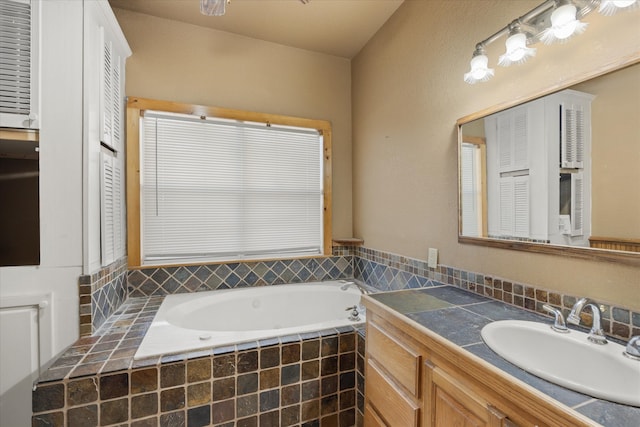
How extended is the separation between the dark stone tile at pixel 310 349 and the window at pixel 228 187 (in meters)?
1.17

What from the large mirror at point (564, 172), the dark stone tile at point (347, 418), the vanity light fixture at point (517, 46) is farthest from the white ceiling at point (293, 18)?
the dark stone tile at point (347, 418)

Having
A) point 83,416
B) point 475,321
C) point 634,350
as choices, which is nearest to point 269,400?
point 83,416

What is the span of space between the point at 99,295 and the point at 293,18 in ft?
7.62

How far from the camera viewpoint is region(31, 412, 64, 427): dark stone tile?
3.81ft

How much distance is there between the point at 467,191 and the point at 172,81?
2.31 meters

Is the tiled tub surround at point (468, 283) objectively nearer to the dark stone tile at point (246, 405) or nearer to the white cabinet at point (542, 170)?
the white cabinet at point (542, 170)

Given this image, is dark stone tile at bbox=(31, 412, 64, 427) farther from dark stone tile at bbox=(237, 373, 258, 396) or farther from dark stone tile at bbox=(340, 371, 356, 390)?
dark stone tile at bbox=(340, 371, 356, 390)

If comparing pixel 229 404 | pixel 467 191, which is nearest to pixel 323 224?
pixel 467 191

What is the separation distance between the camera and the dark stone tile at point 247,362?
4.63 ft

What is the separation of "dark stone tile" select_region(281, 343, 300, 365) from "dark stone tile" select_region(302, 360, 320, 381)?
6 centimetres

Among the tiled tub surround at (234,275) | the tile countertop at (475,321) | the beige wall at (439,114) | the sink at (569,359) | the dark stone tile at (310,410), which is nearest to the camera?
the tile countertop at (475,321)

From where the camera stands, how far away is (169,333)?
5.15ft

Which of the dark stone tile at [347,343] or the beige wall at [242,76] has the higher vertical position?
the beige wall at [242,76]

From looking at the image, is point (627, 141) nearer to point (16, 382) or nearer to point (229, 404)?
point (229, 404)
